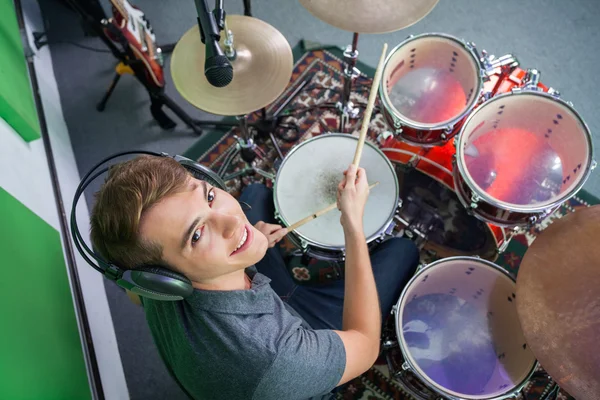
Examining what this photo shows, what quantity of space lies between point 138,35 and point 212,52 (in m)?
1.05

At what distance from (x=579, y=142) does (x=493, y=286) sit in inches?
19.1

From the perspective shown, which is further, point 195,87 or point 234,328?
point 195,87

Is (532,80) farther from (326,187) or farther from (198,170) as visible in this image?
(198,170)

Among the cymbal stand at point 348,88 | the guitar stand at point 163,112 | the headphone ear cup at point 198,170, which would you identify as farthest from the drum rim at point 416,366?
the guitar stand at point 163,112

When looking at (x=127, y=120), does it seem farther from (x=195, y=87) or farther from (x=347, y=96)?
(x=347, y=96)

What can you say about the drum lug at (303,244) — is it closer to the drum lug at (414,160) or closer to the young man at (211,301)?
the young man at (211,301)

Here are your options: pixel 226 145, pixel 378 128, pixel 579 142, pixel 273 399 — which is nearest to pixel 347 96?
pixel 378 128

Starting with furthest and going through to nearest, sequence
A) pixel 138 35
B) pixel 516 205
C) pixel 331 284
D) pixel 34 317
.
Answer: pixel 138 35, pixel 331 284, pixel 516 205, pixel 34 317

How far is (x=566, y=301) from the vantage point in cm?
82

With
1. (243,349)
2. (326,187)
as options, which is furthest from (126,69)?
Answer: (243,349)

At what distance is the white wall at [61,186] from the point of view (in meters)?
1.42

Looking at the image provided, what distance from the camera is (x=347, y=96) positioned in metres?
1.79

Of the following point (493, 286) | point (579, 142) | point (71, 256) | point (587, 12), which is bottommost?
→ point (71, 256)

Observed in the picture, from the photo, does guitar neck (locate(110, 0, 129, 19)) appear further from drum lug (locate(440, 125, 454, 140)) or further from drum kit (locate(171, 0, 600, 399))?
drum lug (locate(440, 125, 454, 140))
